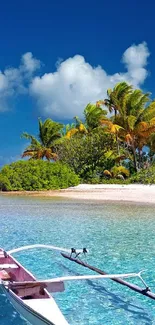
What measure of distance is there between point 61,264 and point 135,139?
2334 cm

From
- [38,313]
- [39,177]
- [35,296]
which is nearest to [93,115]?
[39,177]

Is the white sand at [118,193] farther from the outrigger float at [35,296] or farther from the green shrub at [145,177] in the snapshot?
the outrigger float at [35,296]

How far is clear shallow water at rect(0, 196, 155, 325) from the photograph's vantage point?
5402 millimetres

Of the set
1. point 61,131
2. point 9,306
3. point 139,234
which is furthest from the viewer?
point 61,131

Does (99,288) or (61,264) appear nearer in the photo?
(99,288)

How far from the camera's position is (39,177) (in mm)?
29781

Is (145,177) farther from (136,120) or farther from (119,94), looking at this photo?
(119,94)

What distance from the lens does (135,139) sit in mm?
30656

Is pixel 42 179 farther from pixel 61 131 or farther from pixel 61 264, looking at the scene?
pixel 61 264

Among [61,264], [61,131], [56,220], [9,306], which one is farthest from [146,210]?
[61,131]

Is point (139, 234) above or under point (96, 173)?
under

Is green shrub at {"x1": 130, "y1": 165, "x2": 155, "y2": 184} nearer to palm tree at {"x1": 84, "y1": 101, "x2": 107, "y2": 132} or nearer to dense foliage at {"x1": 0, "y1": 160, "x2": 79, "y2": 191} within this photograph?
dense foliage at {"x1": 0, "y1": 160, "x2": 79, "y2": 191}

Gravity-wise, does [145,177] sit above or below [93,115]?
below

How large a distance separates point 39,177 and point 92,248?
20607 millimetres
